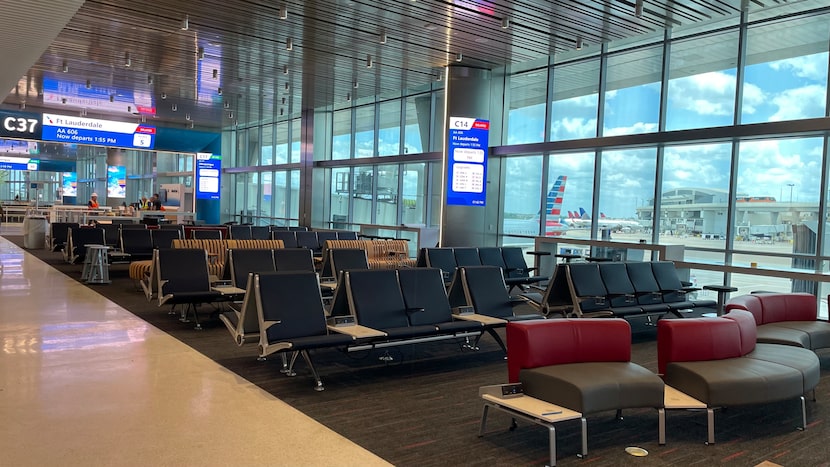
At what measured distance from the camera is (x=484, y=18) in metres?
9.59

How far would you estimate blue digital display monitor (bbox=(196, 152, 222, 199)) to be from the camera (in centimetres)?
2201

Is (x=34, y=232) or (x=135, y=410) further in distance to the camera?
(x=34, y=232)

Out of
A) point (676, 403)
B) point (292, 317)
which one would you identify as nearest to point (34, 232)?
point (292, 317)

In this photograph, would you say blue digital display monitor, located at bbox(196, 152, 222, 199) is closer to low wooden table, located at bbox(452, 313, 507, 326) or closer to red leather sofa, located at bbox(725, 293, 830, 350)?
low wooden table, located at bbox(452, 313, 507, 326)

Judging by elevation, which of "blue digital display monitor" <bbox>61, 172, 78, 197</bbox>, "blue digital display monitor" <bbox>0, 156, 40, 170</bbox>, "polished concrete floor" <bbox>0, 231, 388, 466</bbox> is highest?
"blue digital display monitor" <bbox>0, 156, 40, 170</bbox>

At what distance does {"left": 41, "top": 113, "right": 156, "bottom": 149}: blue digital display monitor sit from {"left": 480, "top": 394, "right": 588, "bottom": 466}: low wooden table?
1650 centimetres

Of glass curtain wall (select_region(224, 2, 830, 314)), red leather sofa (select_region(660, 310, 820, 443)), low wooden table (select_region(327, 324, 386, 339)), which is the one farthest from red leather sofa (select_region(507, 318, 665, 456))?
glass curtain wall (select_region(224, 2, 830, 314))

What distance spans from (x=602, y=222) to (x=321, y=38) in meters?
6.43

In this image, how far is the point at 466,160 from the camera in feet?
41.2

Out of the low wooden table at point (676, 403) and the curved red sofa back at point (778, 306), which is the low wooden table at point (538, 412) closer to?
the low wooden table at point (676, 403)

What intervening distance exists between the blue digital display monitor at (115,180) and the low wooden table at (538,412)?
2595cm

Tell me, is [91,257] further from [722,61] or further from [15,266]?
[722,61]

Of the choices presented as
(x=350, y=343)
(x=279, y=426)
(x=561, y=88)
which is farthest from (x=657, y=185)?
(x=279, y=426)

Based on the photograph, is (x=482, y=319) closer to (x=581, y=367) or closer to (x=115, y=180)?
(x=581, y=367)
